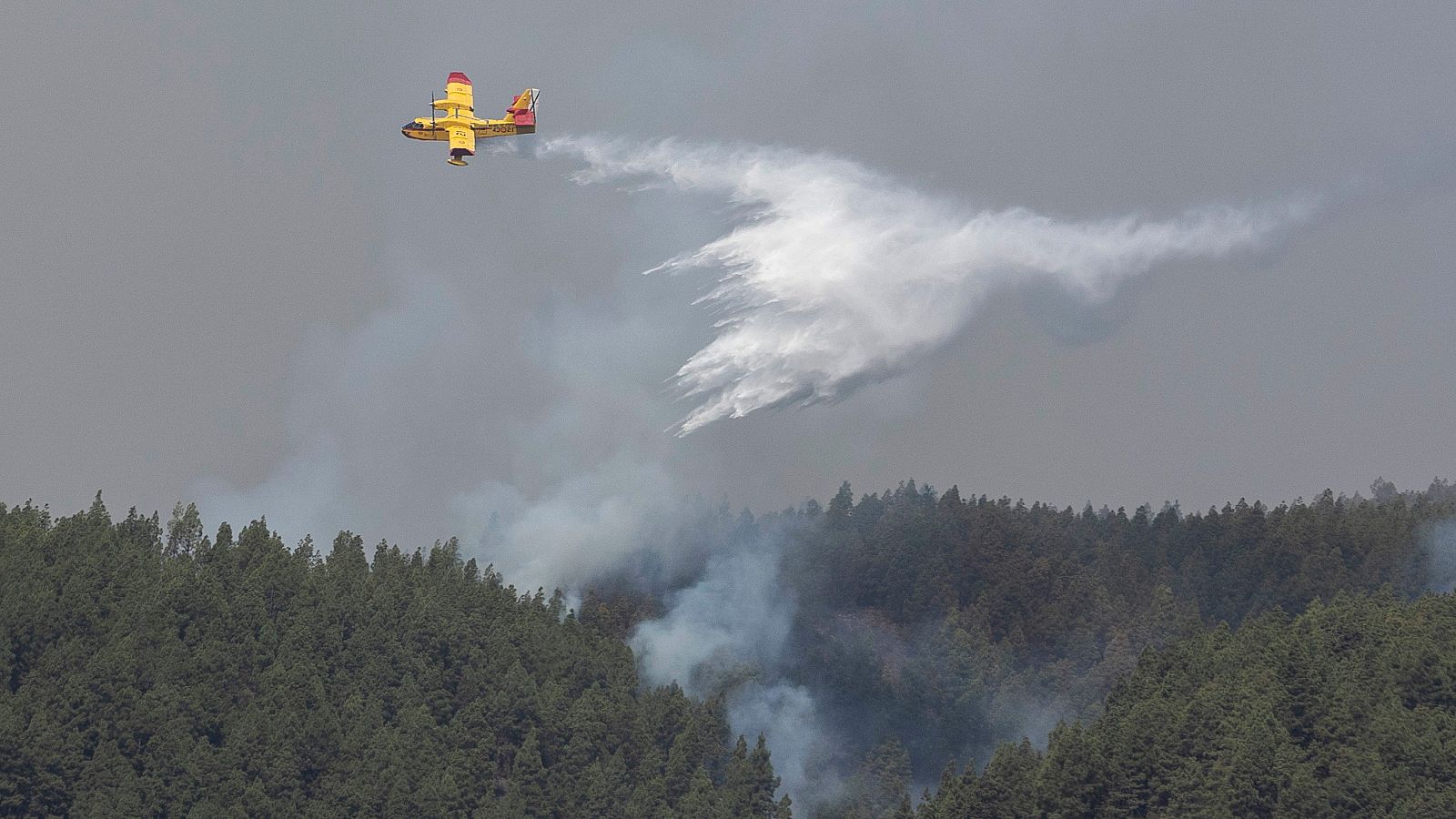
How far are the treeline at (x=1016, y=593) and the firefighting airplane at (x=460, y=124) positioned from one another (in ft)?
153

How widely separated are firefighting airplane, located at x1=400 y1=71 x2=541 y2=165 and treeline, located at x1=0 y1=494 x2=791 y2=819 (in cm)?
3176

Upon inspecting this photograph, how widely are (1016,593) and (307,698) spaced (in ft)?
186

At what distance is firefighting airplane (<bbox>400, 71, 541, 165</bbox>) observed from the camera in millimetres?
121125

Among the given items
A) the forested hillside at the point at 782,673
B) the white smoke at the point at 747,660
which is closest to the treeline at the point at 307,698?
the forested hillside at the point at 782,673

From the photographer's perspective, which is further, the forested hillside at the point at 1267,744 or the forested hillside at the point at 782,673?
the forested hillside at the point at 782,673

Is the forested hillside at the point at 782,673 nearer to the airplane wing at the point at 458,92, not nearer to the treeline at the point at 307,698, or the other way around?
the treeline at the point at 307,698

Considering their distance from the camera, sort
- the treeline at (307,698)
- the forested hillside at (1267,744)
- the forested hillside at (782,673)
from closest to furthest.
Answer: the forested hillside at (1267,744)
the forested hillside at (782,673)
the treeline at (307,698)

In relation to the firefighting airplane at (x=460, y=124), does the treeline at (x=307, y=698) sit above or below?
below

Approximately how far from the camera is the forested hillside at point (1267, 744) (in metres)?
105

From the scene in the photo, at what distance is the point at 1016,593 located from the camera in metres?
165

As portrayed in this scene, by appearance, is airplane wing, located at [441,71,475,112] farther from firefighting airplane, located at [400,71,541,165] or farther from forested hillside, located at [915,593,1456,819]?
forested hillside, located at [915,593,1456,819]

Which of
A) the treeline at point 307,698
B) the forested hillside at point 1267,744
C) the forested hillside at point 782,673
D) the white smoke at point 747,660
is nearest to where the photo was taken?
the forested hillside at point 1267,744

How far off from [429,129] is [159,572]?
3626cm

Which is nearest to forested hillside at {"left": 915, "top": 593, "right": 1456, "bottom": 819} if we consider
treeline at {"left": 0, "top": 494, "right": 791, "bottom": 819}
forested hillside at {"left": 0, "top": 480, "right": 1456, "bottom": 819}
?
forested hillside at {"left": 0, "top": 480, "right": 1456, "bottom": 819}
